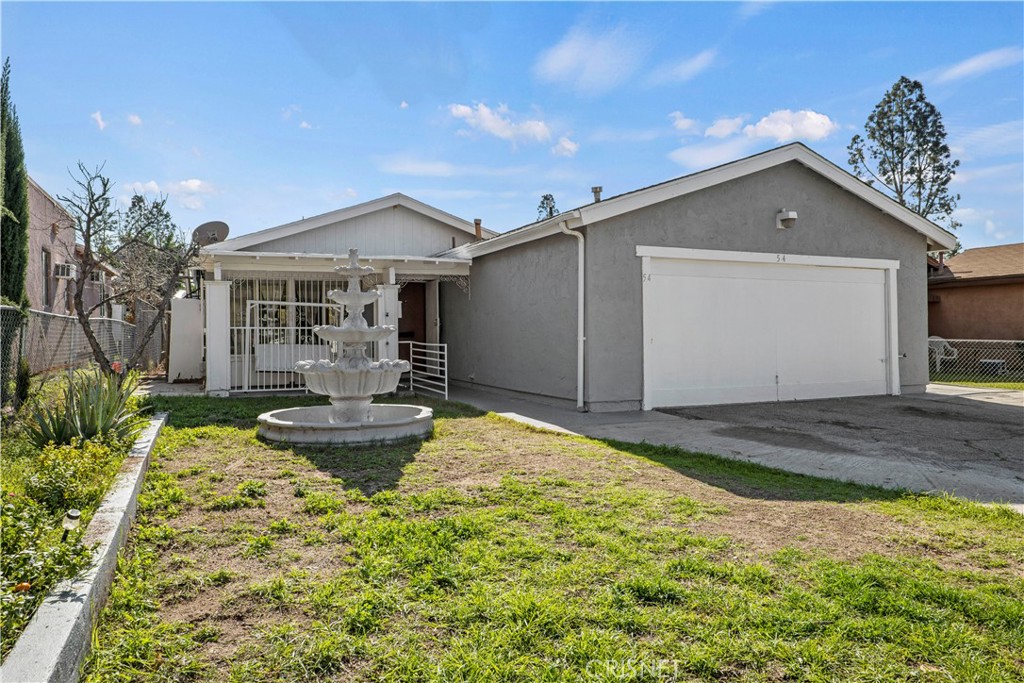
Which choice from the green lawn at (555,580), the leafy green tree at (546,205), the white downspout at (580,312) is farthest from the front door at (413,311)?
the leafy green tree at (546,205)

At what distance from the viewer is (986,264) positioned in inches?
766

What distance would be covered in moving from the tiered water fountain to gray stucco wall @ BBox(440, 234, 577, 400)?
3.28m

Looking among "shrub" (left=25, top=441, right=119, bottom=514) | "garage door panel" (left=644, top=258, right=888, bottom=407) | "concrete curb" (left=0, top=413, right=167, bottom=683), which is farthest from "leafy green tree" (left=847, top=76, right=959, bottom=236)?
"concrete curb" (left=0, top=413, right=167, bottom=683)

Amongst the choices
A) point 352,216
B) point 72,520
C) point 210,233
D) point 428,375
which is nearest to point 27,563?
point 72,520

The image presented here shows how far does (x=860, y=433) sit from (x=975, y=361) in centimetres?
1307

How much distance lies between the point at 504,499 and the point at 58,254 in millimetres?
16880

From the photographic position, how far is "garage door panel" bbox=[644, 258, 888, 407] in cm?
1043

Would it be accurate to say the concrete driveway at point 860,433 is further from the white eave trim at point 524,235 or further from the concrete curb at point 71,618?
the concrete curb at point 71,618

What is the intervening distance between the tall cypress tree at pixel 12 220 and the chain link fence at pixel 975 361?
64.9 ft

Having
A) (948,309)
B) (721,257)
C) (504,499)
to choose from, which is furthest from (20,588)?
(948,309)

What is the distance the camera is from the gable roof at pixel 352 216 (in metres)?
12.9

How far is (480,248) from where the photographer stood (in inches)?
492

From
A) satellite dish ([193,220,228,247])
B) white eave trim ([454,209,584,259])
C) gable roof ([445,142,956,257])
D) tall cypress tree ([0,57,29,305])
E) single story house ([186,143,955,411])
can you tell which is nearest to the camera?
white eave trim ([454,209,584,259])

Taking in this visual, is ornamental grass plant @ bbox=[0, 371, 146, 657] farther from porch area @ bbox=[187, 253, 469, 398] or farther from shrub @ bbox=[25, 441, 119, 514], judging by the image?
porch area @ bbox=[187, 253, 469, 398]
